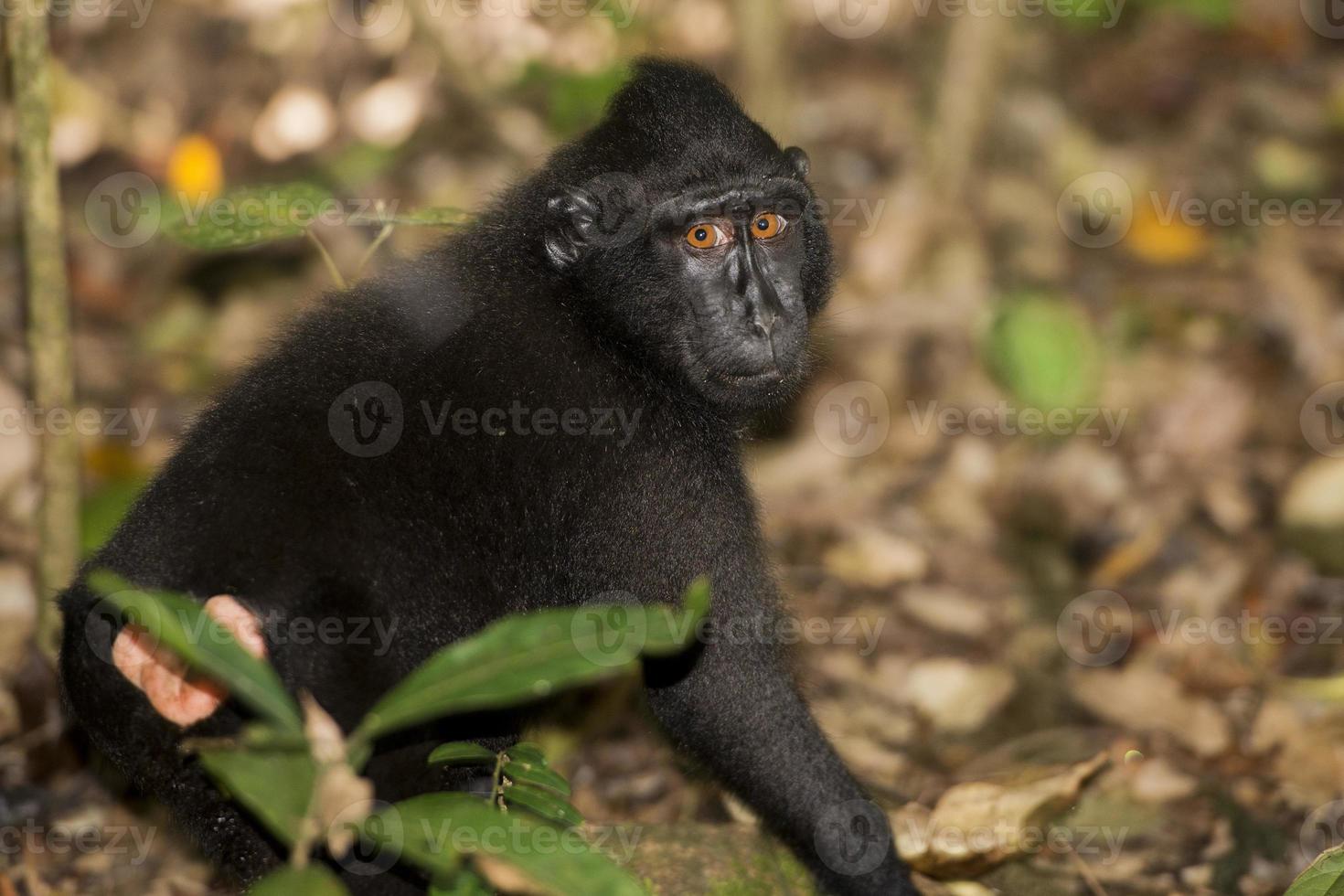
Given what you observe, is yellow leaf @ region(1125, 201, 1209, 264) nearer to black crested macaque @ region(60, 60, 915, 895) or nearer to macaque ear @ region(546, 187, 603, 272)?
black crested macaque @ region(60, 60, 915, 895)

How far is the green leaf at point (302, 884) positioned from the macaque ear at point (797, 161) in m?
3.50

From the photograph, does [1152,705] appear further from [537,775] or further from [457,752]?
[457,752]

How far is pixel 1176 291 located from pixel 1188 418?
1249mm

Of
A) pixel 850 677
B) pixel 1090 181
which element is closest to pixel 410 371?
pixel 850 677

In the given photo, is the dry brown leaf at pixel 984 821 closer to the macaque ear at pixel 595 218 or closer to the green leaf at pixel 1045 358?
the macaque ear at pixel 595 218

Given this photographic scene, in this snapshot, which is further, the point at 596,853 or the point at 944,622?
the point at 944,622

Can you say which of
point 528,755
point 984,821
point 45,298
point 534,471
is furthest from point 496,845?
point 45,298

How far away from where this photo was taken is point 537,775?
412 cm

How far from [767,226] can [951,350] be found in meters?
3.83

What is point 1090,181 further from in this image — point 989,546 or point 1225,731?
point 1225,731

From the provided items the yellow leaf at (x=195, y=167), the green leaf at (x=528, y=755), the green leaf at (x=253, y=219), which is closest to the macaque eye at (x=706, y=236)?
the green leaf at (x=253, y=219)

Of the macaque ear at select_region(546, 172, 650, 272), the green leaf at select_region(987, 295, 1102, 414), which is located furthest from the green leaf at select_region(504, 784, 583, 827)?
the green leaf at select_region(987, 295, 1102, 414)

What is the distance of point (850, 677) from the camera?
701 cm

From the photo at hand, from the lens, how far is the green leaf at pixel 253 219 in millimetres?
5371
